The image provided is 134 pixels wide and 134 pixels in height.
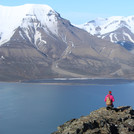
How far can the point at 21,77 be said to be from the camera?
182 m

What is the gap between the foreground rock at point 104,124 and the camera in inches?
667

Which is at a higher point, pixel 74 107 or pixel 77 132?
pixel 77 132

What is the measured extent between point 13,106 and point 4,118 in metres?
16.5

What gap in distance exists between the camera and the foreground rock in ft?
55.6

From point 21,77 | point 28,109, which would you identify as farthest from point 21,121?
point 21,77

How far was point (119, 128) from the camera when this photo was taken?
17797 millimetres

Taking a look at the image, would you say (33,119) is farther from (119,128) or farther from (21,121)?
(119,128)

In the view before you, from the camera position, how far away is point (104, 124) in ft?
57.0

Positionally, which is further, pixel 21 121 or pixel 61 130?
pixel 21 121

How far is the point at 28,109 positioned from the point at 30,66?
124 m

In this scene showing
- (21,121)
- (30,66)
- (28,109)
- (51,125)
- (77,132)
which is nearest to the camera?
(77,132)

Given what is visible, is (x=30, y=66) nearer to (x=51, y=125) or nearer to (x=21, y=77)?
(x=21, y=77)

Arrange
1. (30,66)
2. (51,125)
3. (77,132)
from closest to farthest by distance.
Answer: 1. (77,132)
2. (51,125)
3. (30,66)

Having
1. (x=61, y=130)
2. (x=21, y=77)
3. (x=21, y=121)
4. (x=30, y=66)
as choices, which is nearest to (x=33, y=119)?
(x=21, y=121)
